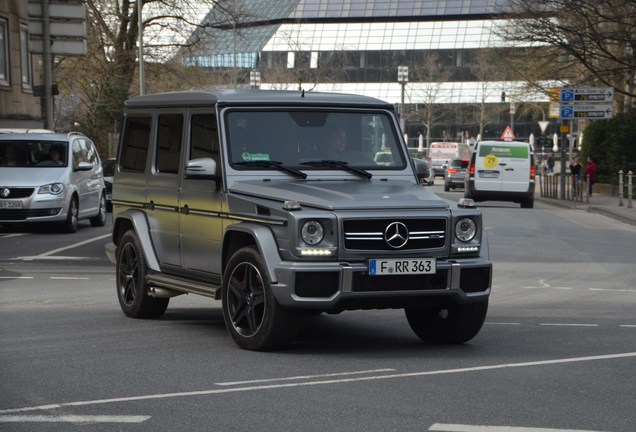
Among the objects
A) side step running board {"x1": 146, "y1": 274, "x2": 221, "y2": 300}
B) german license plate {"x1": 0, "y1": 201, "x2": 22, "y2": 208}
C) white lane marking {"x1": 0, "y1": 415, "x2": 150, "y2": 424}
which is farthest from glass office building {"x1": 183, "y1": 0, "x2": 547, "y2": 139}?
white lane marking {"x1": 0, "y1": 415, "x2": 150, "y2": 424}

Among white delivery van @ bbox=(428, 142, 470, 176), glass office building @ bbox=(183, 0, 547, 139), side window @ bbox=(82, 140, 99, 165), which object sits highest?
glass office building @ bbox=(183, 0, 547, 139)

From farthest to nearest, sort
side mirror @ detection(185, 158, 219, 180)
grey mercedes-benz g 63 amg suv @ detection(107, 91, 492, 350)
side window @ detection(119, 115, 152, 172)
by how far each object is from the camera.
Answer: side window @ detection(119, 115, 152, 172)
side mirror @ detection(185, 158, 219, 180)
grey mercedes-benz g 63 amg suv @ detection(107, 91, 492, 350)

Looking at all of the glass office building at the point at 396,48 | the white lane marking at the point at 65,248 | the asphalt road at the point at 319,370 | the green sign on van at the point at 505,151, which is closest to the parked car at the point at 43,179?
the white lane marking at the point at 65,248

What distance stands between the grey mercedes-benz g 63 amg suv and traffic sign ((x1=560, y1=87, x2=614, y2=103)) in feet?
114

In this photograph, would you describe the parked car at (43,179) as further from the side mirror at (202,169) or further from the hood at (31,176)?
the side mirror at (202,169)

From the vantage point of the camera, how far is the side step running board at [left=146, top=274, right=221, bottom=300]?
1016 cm

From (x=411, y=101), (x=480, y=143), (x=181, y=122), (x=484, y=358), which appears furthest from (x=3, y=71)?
(x=411, y=101)

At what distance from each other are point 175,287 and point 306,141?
59.9 inches

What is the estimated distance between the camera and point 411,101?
387 ft

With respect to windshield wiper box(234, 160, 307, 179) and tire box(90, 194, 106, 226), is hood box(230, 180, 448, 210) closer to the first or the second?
windshield wiper box(234, 160, 307, 179)

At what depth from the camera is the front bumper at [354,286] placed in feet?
29.4

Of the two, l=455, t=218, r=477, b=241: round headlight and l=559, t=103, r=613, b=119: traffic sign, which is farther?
l=559, t=103, r=613, b=119: traffic sign

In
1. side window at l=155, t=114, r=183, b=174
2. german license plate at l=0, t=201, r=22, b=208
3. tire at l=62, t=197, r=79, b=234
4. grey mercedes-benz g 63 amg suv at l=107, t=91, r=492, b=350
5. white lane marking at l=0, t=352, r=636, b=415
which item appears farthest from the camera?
tire at l=62, t=197, r=79, b=234

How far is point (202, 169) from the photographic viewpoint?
33.3ft
